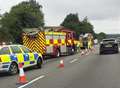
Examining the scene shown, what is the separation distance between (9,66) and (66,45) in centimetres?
2143

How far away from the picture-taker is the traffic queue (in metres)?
20.0

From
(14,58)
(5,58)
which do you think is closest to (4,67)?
(5,58)

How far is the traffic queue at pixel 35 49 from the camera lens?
20000mm

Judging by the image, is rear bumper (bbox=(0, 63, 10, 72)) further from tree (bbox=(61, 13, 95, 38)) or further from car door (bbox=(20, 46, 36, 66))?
tree (bbox=(61, 13, 95, 38))

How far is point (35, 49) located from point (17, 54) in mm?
13813

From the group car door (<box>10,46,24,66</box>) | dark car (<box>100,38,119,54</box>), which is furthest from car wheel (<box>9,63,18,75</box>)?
dark car (<box>100,38,119,54</box>)

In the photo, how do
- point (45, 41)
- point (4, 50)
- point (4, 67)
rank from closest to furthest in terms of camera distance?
point (4, 67) < point (4, 50) < point (45, 41)

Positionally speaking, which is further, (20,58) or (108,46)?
(108,46)

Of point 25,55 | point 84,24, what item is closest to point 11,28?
point 25,55

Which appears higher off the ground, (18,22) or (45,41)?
(18,22)

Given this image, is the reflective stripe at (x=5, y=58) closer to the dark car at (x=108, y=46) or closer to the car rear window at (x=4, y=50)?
the car rear window at (x=4, y=50)

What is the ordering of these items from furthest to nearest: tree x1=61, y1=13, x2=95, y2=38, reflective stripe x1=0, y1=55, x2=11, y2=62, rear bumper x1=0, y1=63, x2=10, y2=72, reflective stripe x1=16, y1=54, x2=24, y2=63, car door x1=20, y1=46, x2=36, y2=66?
tree x1=61, y1=13, x2=95, y2=38
car door x1=20, y1=46, x2=36, y2=66
reflective stripe x1=16, y1=54, x2=24, y2=63
reflective stripe x1=0, y1=55, x2=11, y2=62
rear bumper x1=0, y1=63, x2=10, y2=72

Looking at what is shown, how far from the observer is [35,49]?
114 ft

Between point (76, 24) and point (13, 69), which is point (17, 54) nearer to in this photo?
point (13, 69)
